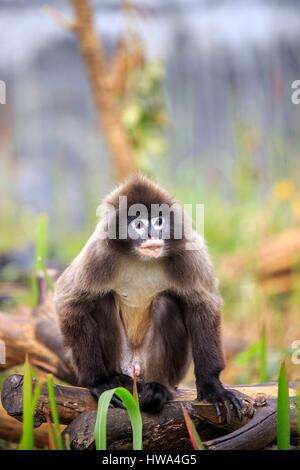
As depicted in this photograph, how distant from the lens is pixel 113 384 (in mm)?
3273

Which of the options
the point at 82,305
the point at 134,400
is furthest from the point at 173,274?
the point at 134,400

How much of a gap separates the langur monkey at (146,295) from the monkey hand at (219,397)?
0.4 inches

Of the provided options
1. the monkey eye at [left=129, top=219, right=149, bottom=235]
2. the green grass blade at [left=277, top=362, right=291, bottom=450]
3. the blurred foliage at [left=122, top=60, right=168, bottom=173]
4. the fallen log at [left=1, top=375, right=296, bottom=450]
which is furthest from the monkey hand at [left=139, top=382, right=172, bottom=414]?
the blurred foliage at [left=122, top=60, right=168, bottom=173]

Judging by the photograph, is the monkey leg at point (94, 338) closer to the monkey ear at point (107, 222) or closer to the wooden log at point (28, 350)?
the monkey ear at point (107, 222)

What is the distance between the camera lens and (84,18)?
638 cm

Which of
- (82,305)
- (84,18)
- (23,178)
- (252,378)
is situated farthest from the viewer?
(23,178)

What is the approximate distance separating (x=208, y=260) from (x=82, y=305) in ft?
2.04

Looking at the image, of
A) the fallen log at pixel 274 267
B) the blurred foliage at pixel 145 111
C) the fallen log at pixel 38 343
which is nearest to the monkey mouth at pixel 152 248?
the fallen log at pixel 38 343

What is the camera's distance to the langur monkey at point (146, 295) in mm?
3277

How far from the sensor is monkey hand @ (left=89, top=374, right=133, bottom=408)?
123 inches

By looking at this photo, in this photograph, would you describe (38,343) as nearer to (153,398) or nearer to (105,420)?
(153,398)

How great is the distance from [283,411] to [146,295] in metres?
0.99

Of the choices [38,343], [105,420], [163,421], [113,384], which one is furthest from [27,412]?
[38,343]
